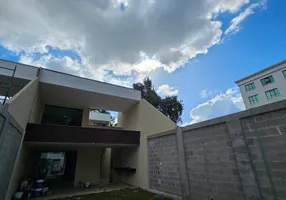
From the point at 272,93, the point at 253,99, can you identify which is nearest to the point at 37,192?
the point at 253,99

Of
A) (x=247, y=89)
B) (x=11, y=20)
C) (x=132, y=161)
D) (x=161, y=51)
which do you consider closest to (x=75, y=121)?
(x=132, y=161)

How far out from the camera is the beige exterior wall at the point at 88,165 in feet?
28.6

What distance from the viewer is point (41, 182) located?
629cm

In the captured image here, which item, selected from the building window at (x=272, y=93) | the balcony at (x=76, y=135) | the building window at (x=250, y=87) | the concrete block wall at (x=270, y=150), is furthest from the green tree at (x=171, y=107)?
the building window at (x=272, y=93)

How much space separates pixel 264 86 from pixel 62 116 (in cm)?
2715

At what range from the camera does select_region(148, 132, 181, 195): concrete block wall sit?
198 inches

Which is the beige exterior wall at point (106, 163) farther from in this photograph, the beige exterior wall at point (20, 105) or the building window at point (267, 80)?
the building window at point (267, 80)

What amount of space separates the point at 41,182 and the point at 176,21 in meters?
10.0

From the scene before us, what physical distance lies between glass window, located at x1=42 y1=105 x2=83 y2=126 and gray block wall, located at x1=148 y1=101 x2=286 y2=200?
25.1 ft

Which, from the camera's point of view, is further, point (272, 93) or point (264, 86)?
point (264, 86)

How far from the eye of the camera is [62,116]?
944 cm

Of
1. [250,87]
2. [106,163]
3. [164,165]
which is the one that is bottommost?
[106,163]

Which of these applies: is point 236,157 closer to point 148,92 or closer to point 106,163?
point 106,163

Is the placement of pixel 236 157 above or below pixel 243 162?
above
